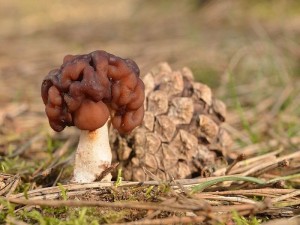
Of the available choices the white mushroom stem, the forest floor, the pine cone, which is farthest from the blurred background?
the white mushroom stem

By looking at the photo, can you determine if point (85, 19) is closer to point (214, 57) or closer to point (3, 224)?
point (214, 57)

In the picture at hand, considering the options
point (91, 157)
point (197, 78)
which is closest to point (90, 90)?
point (91, 157)

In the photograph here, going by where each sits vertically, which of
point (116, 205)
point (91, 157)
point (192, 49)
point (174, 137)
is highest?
point (192, 49)

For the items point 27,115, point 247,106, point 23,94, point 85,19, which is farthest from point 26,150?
point 85,19

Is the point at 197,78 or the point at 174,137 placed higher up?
the point at 197,78

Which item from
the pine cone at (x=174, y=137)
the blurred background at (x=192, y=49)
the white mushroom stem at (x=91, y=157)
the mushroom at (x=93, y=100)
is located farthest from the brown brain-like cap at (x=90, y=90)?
→ the blurred background at (x=192, y=49)

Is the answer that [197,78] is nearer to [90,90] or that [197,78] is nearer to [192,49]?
[192,49]
